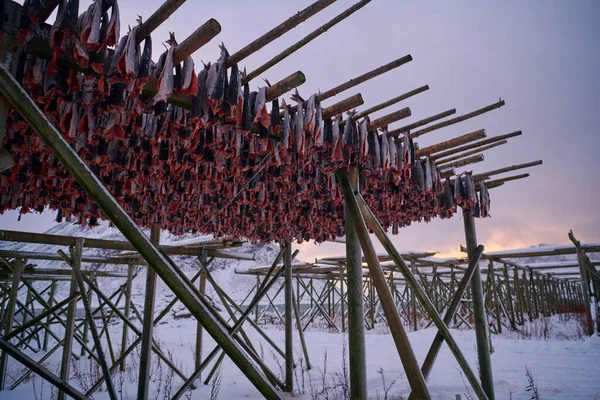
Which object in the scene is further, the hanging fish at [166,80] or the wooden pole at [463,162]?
the wooden pole at [463,162]

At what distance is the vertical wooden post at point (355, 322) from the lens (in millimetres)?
3379

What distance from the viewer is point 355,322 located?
11.4 feet

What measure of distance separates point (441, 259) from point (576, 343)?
227 inches

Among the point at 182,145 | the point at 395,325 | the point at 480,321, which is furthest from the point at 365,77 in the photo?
the point at 480,321

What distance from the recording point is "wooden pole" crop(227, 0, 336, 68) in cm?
235

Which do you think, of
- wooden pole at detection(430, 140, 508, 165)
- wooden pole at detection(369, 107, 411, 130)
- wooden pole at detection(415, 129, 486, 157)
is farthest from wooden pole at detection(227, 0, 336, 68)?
wooden pole at detection(430, 140, 508, 165)

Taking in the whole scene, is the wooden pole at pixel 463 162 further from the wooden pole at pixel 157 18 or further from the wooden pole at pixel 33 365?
the wooden pole at pixel 33 365

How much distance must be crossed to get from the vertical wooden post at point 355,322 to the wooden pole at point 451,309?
2.32 feet

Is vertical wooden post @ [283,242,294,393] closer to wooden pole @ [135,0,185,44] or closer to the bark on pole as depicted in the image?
the bark on pole

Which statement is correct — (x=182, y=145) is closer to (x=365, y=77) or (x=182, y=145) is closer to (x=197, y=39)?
(x=197, y=39)

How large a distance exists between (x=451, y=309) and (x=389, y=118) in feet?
8.43

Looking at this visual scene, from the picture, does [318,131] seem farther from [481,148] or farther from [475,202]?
[475,202]

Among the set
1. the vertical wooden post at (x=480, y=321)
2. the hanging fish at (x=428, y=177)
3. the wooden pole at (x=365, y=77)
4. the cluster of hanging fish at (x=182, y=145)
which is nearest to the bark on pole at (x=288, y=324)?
the cluster of hanging fish at (x=182, y=145)

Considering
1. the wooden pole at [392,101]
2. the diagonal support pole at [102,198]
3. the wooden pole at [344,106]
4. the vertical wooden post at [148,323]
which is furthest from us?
the vertical wooden post at [148,323]
